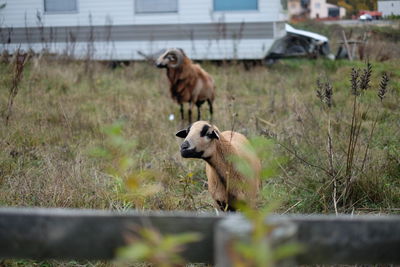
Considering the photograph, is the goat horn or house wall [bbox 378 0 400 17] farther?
house wall [bbox 378 0 400 17]

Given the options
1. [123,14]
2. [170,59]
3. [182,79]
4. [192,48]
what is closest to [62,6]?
[123,14]

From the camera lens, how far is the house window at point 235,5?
14477 millimetres

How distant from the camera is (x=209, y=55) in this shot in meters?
14.7

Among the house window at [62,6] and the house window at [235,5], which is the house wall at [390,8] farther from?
the house window at [62,6]

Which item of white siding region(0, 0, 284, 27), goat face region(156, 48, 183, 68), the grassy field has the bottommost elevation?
the grassy field

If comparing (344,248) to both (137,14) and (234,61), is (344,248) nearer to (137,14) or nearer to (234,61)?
(234,61)

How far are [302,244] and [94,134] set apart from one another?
5.90 meters

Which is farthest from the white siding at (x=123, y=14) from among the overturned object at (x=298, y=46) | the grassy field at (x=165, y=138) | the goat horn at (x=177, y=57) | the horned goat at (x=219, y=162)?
the horned goat at (x=219, y=162)

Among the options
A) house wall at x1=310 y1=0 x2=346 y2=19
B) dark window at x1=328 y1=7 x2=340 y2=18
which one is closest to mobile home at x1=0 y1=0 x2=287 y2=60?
dark window at x1=328 y1=7 x2=340 y2=18

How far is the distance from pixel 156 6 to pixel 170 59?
21.4ft

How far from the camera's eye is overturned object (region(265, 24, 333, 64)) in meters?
15.2

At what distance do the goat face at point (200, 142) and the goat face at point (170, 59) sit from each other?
4.76m

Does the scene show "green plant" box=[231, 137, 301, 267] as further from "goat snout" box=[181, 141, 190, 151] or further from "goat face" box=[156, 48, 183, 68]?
"goat face" box=[156, 48, 183, 68]

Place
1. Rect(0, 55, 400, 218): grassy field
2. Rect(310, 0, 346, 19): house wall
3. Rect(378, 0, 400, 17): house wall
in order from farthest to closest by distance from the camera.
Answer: Rect(310, 0, 346, 19): house wall → Rect(378, 0, 400, 17): house wall → Rect(0, 55, 400, 218): grassy field
